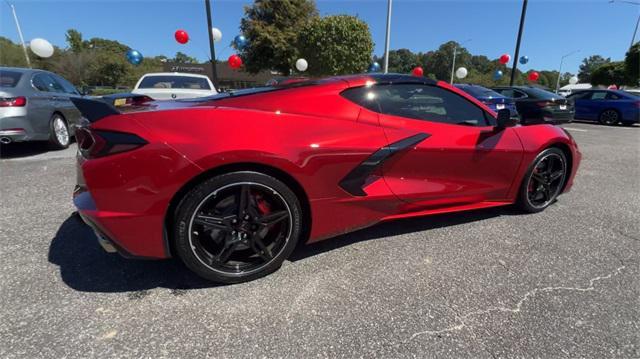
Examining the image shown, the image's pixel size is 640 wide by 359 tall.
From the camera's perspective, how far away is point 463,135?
2578 millimetres

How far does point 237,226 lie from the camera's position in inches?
78.2

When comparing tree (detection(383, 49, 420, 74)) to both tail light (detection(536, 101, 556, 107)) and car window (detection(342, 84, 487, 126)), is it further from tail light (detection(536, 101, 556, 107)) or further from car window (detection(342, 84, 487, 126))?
car window (detection(342, 84, 487, 126))

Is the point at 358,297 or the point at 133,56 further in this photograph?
the point at 133,56

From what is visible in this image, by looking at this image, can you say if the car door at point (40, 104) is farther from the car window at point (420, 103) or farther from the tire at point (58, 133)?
the car window at point (420, 103)

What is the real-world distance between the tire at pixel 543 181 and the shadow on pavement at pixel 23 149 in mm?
6956

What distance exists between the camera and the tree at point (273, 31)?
3156 centimetres

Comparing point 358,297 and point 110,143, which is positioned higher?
point 110,143

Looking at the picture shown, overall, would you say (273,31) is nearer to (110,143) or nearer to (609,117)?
(609,117)

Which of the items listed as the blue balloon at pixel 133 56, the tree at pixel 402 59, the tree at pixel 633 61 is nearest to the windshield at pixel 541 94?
the blue balloon at pixel 133 56

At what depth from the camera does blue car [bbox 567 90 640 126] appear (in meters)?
11.4

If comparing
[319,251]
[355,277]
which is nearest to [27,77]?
[319,251]

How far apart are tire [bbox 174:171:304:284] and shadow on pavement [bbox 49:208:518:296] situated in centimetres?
20

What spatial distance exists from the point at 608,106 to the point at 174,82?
14315mm

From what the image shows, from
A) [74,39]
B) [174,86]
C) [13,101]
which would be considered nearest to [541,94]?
[174,86]
